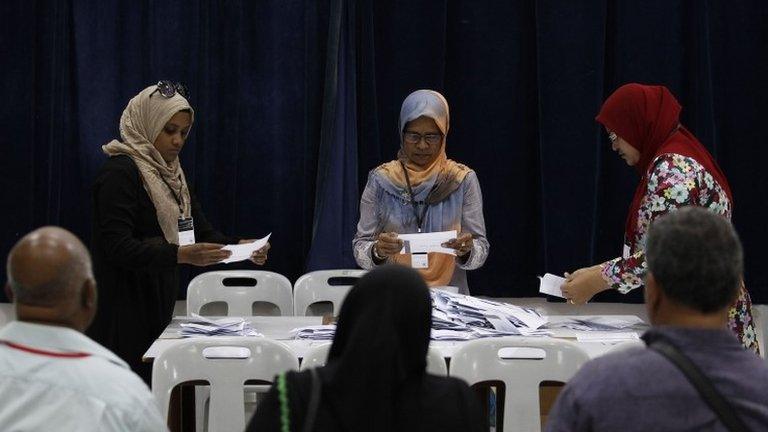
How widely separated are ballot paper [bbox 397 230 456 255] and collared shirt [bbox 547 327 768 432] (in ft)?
7.92

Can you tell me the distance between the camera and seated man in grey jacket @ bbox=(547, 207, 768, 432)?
1.84 metres

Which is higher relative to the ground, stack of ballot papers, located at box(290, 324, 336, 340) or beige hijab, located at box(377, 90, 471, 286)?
beige hijab, located at box(377, 90, 471, 286)

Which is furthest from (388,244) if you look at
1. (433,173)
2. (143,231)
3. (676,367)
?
(676,367)

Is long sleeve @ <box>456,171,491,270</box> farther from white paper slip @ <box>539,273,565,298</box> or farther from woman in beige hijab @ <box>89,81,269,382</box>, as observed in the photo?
woman in beige hijab @ <box>89,81,269,382</box>

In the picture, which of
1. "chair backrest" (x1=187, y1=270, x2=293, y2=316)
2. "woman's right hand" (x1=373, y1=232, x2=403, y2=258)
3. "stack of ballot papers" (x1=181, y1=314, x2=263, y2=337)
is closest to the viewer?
"stack of ballot papers" (x1=181, y1=314, x2=263, y2=337)

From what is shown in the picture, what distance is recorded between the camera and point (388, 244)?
4449mm

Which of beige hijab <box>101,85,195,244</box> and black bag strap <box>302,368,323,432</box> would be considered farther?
beige hijab <box>101,85,195,244</box>

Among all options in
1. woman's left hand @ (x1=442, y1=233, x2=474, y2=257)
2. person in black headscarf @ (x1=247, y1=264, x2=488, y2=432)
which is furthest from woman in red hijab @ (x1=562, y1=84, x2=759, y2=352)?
person in black headscarf @ (x1=247, y1=264, x2=488, y2=432)

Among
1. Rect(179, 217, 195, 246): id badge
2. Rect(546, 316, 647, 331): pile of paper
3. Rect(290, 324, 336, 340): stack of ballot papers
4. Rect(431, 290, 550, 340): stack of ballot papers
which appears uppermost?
Rect(179, 217, 195, 246): id badge

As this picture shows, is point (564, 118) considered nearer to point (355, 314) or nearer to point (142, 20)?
point (142, 20)

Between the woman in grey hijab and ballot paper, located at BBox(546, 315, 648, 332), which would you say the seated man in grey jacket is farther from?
the woman in grey hijab

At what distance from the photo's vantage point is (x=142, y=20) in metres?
5.65

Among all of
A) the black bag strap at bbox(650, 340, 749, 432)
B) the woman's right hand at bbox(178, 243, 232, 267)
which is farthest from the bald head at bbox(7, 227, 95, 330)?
the woman's right hand at bbox(178, 243, 232, 267)

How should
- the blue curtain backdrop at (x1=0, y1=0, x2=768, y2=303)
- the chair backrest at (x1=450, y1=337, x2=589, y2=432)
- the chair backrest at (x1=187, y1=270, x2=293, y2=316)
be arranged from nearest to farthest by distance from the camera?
1. the chair backrest at (x1=450, y1=337, x2=589, y2=432)
2. the chair backrest at (x1=187, y1=270, x2=293, y2=316)
3. the blue curtain backdrop at (x1=0, y1=0, x2=768, y2=303)
